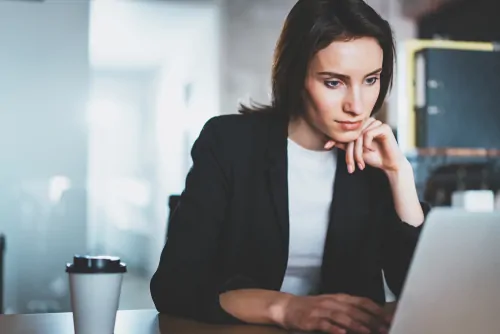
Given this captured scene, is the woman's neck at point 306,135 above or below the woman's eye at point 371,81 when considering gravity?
below

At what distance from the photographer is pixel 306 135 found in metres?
1.52

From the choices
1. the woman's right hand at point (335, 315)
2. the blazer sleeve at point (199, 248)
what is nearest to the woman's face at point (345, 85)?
the blazer sleeve at point (199, 248)


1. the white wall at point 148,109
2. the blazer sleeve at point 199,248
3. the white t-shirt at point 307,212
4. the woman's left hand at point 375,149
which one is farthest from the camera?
the white wall at point 148,109

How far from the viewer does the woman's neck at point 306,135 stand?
1512 millimetres

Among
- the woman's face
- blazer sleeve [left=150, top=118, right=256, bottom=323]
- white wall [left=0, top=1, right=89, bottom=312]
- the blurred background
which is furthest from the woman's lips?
white wall [left=0, top=1, right=89, bottom=312]

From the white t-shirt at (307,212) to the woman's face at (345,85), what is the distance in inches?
4.2

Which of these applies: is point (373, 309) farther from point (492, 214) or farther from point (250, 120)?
point (250, 120)

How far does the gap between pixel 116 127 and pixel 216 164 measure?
2.84 metres

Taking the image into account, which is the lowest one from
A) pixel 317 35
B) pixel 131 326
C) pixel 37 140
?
pixel 131 326

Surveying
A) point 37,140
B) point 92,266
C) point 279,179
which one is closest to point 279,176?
point 279,179

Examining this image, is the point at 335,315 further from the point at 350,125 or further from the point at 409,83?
the point at 409,83

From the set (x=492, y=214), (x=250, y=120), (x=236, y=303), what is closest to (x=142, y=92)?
(x=250, y=120)

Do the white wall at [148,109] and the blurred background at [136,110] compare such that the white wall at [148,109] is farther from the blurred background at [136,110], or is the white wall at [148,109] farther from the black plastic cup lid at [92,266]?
the black plastic cup lid at [92,266]

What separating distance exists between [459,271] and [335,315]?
0.33 meters
